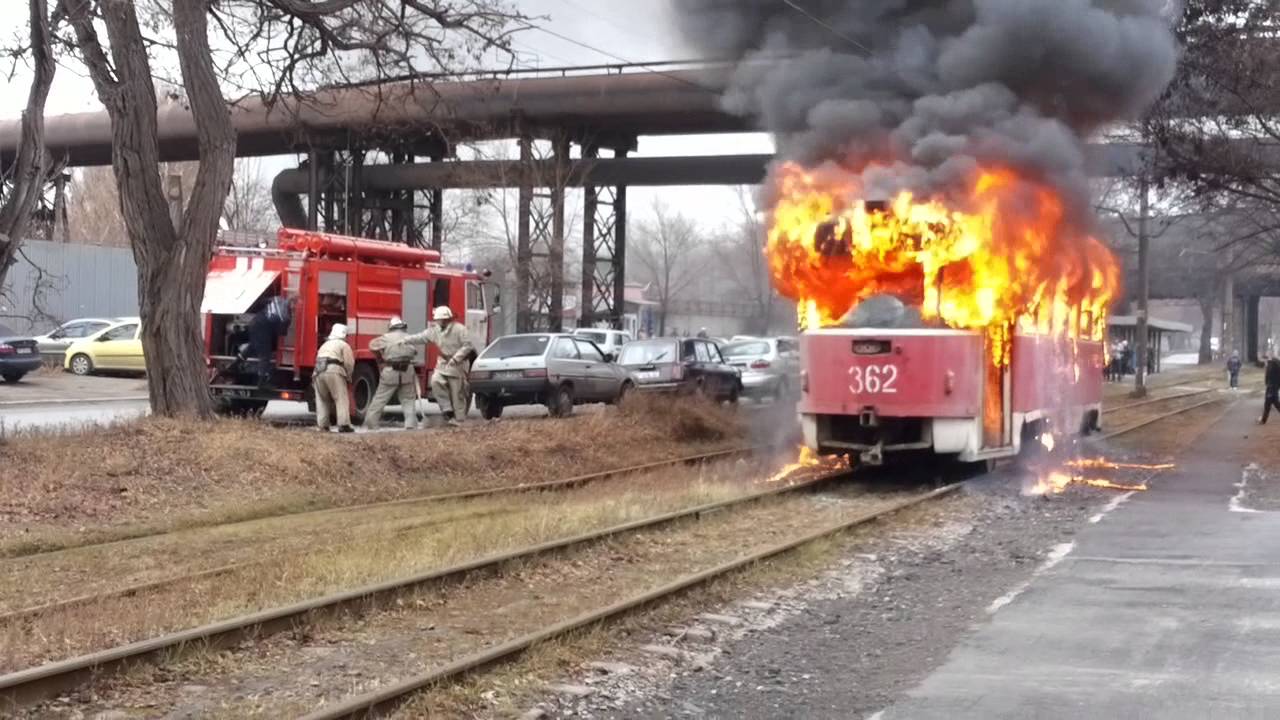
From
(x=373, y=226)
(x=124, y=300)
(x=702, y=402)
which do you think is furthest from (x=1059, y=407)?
(x=124, y=300)

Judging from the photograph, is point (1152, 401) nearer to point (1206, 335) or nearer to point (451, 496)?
point (451, 496)

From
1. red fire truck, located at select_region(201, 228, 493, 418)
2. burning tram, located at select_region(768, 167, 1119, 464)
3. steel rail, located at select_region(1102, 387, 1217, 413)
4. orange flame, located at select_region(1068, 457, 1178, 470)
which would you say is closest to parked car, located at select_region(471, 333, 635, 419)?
red fire truck, located at select_region(201, 228, 493, 418)

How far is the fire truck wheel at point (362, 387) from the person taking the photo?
2102 centimetres

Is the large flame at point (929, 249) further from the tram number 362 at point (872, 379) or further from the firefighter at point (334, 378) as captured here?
the firefighter at point (334, 378)

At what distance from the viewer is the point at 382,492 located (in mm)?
14344

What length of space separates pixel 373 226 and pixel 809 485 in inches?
1315

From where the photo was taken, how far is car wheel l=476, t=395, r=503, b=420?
908 inches

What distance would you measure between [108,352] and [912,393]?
83.1 feet

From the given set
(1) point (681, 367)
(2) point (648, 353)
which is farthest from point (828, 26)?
(2) point (648, 353)

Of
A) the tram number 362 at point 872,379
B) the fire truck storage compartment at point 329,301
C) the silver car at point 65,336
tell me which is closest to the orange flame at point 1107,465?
the tram number 362 at point 872,379

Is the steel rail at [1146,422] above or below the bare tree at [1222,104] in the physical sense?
below

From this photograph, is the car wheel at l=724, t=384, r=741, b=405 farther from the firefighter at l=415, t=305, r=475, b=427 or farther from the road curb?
the road curb

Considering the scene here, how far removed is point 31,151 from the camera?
13.8 meters

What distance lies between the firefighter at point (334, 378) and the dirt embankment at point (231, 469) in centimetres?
130
